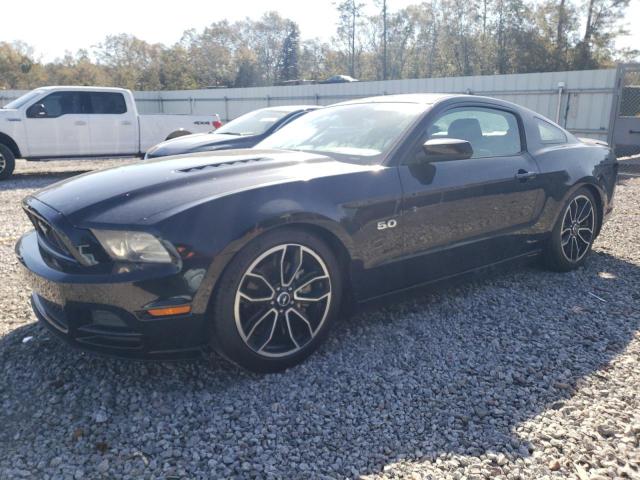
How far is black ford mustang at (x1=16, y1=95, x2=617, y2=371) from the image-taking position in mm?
2486

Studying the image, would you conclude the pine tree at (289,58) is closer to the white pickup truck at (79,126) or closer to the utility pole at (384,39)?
the utility pole at (384,39)

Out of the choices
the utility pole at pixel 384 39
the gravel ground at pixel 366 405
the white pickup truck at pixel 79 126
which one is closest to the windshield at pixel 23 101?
the white pickup truck at pixel 79 126

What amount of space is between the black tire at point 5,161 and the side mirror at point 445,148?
10.2 metres

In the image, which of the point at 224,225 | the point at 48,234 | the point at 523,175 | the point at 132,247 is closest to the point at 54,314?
the point at 48,234

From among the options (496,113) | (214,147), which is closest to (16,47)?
(214,147)

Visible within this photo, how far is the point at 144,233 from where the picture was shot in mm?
2463

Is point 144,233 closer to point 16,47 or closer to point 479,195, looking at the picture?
point 479,195

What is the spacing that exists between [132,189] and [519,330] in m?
2.55

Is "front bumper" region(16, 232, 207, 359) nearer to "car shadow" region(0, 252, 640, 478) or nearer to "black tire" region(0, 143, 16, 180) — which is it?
"car shadow" region(0, 252, 640, 478)

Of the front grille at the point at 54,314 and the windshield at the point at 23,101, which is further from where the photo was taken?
the windshield at the point at 23,101

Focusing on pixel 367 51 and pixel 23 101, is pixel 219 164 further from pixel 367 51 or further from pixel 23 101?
pixel 367 51

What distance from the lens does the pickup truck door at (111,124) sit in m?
11.8

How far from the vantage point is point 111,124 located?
39.1ft

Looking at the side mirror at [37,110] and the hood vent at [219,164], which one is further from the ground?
the side mirror at [37,110]
